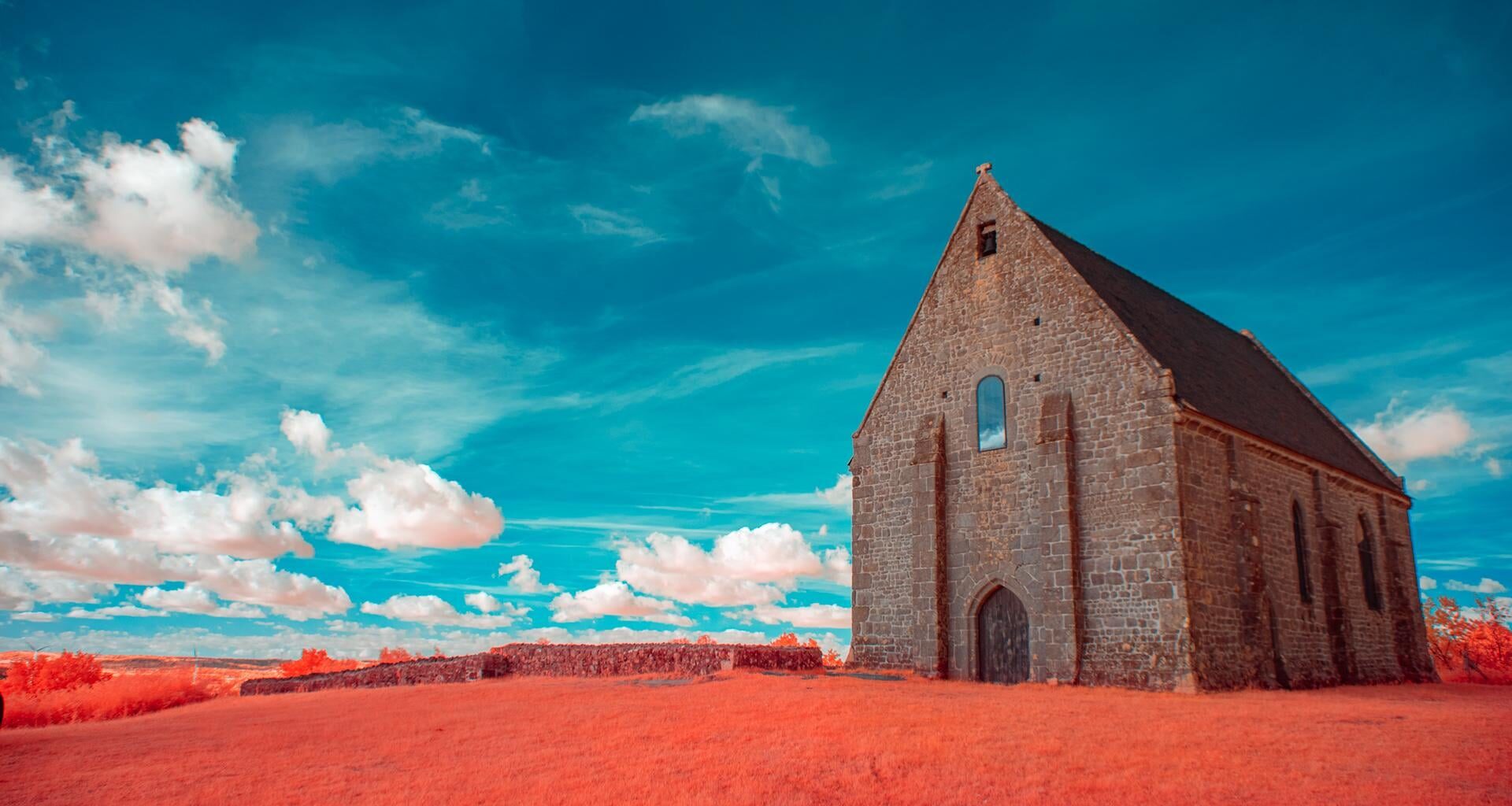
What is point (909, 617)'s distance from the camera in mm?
25297

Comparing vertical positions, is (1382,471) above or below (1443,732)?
above

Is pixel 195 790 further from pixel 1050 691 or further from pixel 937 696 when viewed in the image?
pixel 1050 691

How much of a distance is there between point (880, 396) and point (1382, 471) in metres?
20.5

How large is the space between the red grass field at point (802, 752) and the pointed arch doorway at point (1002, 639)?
303 centimetres

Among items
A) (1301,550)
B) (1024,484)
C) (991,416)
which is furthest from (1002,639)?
(1301,550)

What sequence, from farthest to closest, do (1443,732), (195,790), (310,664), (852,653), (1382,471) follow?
→ 1. (310,664)
2. (1382,471)
3. (852,653)
4. (1443,732)
5. (195,790)

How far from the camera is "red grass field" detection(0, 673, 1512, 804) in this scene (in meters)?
10.7

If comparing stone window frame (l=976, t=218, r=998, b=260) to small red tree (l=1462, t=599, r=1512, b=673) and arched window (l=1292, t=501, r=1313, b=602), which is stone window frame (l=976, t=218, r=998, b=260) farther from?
small red tree (l=1462, t=599, r=1512, b=673)

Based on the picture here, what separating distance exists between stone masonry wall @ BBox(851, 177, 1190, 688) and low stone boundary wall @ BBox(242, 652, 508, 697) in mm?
10357

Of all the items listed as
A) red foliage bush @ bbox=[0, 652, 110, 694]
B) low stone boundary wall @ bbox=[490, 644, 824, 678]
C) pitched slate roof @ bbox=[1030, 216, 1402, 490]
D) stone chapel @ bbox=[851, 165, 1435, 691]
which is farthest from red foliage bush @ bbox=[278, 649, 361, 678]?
pitched slate roof @ bbox=[1030, 216, 1402, 490]

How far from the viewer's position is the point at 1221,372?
Answer: 27109mm

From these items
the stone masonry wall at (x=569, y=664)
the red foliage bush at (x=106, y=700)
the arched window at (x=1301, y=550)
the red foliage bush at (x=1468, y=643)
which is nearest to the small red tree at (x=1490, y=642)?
the red foliage bush at (x=1468, y=643)

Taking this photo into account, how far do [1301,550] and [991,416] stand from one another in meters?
9.80

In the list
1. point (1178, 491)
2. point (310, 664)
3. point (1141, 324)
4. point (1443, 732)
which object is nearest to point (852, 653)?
point (1178, 491)
